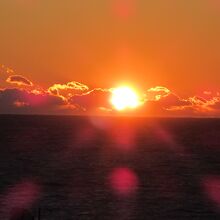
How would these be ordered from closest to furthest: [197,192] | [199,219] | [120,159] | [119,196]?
1. [199,219]
2. [119,196]
3. [197,192]
4. [120,159]

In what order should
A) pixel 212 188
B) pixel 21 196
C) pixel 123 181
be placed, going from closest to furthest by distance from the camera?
1. pixel 21 196
2. pixel 212 188
3. pixel 123 181

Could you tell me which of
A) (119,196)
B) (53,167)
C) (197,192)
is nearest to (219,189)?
(197,192)

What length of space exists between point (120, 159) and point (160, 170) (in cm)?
1914

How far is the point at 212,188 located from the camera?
181 feet

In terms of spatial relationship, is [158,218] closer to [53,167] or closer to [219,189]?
[219,189]

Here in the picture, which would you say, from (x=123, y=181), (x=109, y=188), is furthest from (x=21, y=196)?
→ (x=123, y=181)

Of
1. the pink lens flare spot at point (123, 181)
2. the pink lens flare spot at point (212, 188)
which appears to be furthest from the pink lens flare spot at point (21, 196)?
the pink lens flare spot at point (212, 188)

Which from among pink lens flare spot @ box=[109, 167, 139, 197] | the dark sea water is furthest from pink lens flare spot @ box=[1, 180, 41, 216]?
pink lens flare spot @ box=[109, 167, 139, 197]

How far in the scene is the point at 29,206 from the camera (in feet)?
141

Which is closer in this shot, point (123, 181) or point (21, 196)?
point (21, 196)

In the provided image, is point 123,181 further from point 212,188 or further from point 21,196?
point 21,196

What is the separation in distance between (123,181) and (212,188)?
30.0 ft

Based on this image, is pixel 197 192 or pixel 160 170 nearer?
pixel 197 192

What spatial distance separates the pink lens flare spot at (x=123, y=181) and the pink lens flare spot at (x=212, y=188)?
6773mm
